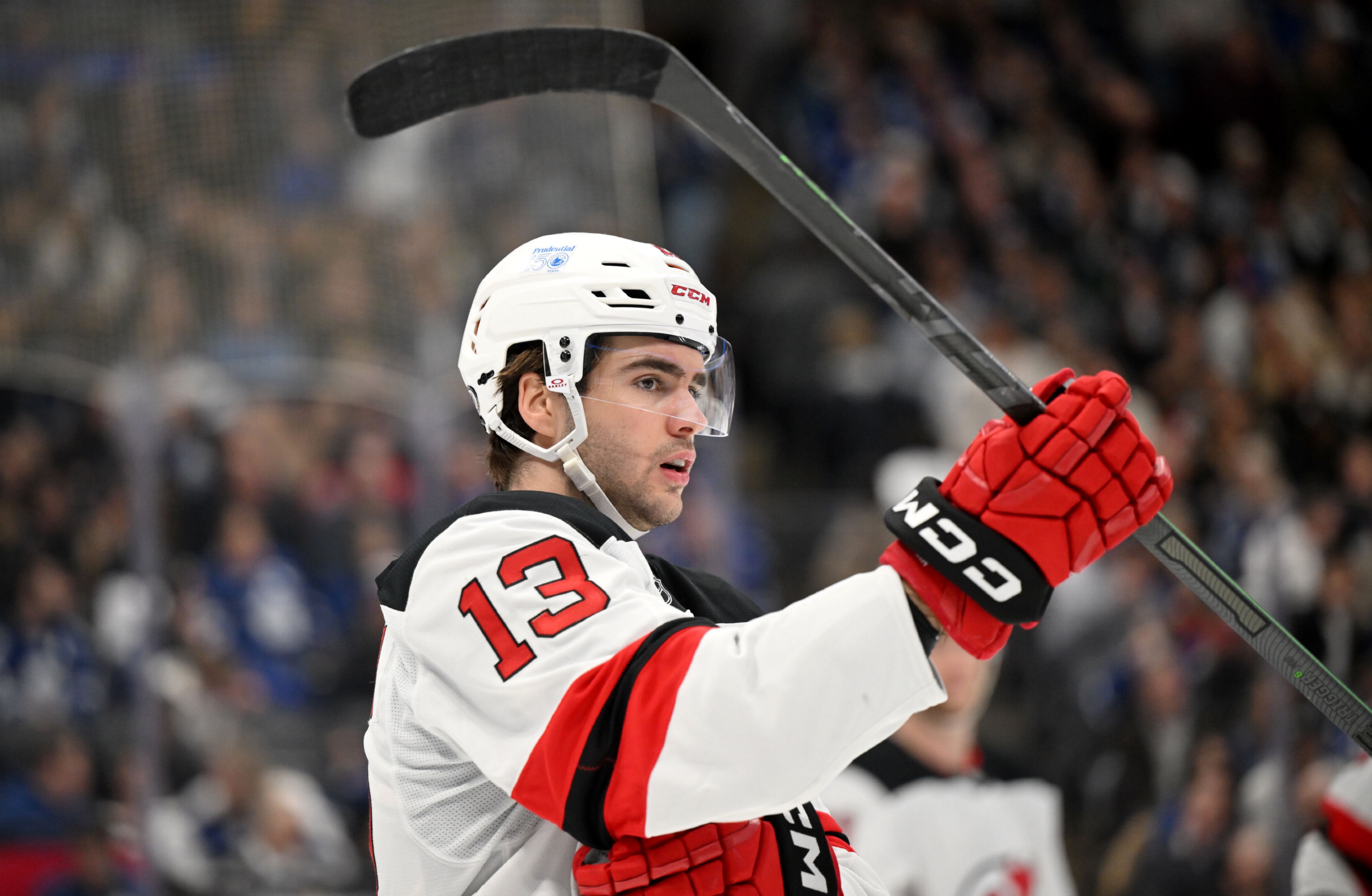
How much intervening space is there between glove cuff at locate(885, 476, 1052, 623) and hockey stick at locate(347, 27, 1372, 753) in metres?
0.16

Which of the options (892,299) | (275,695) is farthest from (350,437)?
(892,299)

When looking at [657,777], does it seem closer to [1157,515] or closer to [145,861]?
[1157,515]

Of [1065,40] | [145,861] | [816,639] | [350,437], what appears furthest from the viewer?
[1065,40]

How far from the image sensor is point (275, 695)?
5.23m

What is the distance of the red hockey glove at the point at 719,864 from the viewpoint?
166cm

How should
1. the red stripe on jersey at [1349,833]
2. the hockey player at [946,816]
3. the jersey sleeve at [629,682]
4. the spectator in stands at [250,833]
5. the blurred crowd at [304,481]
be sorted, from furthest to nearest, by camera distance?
the spectator in stands at [250,833] < the blurred crowd at [304,481] < the hockey player at [946,816] < the red stripe on jersey at [1349,833] < the jersey sleeve at [629,682]

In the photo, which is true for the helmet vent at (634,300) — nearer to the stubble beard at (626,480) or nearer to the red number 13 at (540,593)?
the stubble beard at (626,480)

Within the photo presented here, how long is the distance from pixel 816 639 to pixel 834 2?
9755 mm

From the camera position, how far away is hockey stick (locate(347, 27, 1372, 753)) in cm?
173

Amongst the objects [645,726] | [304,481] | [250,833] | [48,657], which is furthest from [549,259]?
[48,657]

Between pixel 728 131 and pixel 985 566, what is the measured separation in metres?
0.68

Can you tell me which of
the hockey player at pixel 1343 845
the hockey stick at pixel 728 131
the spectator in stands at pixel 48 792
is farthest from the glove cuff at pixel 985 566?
the spectator in stands at pixel 48 792

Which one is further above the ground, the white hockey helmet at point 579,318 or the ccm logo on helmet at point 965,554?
the white hockey helmet at point 579,318

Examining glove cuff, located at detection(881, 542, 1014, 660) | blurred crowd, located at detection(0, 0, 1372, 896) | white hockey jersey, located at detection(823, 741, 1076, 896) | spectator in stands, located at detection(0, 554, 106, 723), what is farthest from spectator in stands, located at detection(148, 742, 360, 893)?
glove cuff, located at detection(881, 542, 1014, 660)
